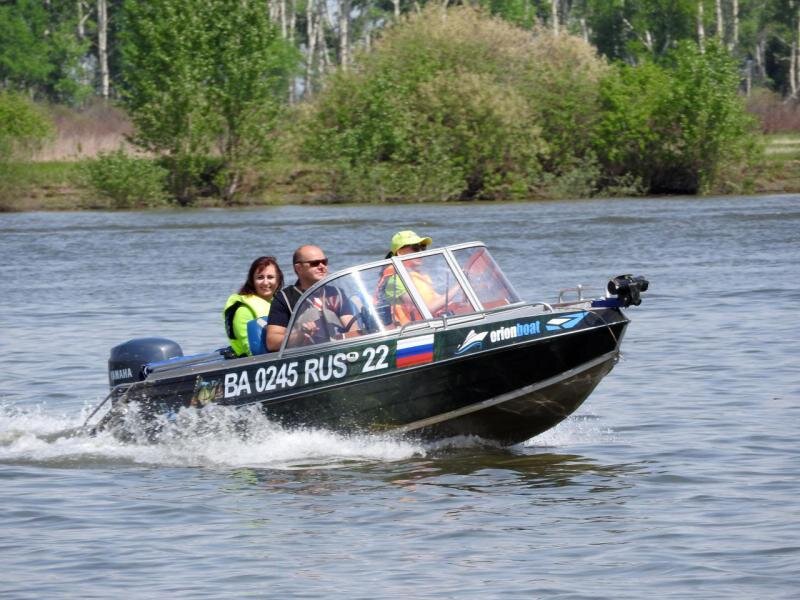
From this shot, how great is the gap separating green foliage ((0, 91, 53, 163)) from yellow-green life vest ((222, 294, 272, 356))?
142 feet

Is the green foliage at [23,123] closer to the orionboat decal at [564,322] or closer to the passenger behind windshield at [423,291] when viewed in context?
the passenger behind windshield at [423,291]

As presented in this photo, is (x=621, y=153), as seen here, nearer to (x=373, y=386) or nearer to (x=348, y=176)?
(x=348, y=176)

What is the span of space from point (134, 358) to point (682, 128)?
41300 mm

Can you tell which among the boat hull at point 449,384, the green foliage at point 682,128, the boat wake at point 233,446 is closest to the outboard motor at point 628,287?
the boat hull at point 449,384

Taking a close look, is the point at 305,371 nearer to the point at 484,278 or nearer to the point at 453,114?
the point at 484,278

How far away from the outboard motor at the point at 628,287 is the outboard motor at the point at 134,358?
3.55m

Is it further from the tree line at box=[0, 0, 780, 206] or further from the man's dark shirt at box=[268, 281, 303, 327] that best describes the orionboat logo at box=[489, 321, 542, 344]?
the tree line at box=[0, 0, 780, 206]

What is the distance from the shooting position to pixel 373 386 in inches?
429

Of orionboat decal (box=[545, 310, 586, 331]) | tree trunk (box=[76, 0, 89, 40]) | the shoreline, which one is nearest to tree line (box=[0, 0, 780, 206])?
the shoreline

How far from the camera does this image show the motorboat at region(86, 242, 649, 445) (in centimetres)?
1071

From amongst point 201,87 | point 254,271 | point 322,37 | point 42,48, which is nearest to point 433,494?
point 254,271

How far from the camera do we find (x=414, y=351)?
10.7 metres

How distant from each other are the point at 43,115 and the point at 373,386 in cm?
4888

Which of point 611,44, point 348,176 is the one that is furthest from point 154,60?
point 611,44
